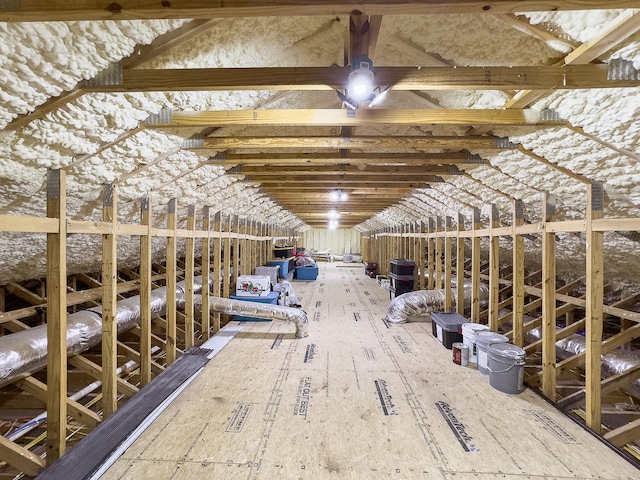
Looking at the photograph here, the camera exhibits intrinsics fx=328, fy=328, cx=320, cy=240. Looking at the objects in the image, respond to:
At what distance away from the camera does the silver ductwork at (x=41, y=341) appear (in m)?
2.24

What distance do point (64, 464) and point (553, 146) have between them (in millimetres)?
3593

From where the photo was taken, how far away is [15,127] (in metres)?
1.65

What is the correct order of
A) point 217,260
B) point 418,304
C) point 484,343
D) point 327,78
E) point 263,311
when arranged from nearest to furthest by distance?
1. point 327,78
2. point 484,343
3. point 263,311
4. point 217,260
5. point 418,304

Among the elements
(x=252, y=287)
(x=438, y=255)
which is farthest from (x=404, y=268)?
(x=252, y=287)

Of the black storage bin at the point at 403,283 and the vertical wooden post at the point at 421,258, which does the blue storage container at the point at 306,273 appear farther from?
the black storage bin at the point at 403,283

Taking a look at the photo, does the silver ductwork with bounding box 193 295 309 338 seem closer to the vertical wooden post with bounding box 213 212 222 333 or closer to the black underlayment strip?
the vertical wooden post with bounding box 213 212 222 333

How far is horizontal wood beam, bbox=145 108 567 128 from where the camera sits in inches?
81.8

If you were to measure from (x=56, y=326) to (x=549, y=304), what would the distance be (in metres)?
3.50

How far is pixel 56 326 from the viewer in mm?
1931

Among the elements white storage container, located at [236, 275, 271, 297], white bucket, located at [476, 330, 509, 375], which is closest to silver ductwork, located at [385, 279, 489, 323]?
white bucket, located at [476, 330, 509, 375]

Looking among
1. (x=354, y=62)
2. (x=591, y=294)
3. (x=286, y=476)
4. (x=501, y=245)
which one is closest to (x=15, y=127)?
(x=354, y=62)

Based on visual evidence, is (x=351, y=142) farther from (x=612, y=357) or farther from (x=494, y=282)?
(x=612, y=357)

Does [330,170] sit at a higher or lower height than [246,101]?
lower

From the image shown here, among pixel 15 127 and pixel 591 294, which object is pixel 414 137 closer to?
pixel 591 294
